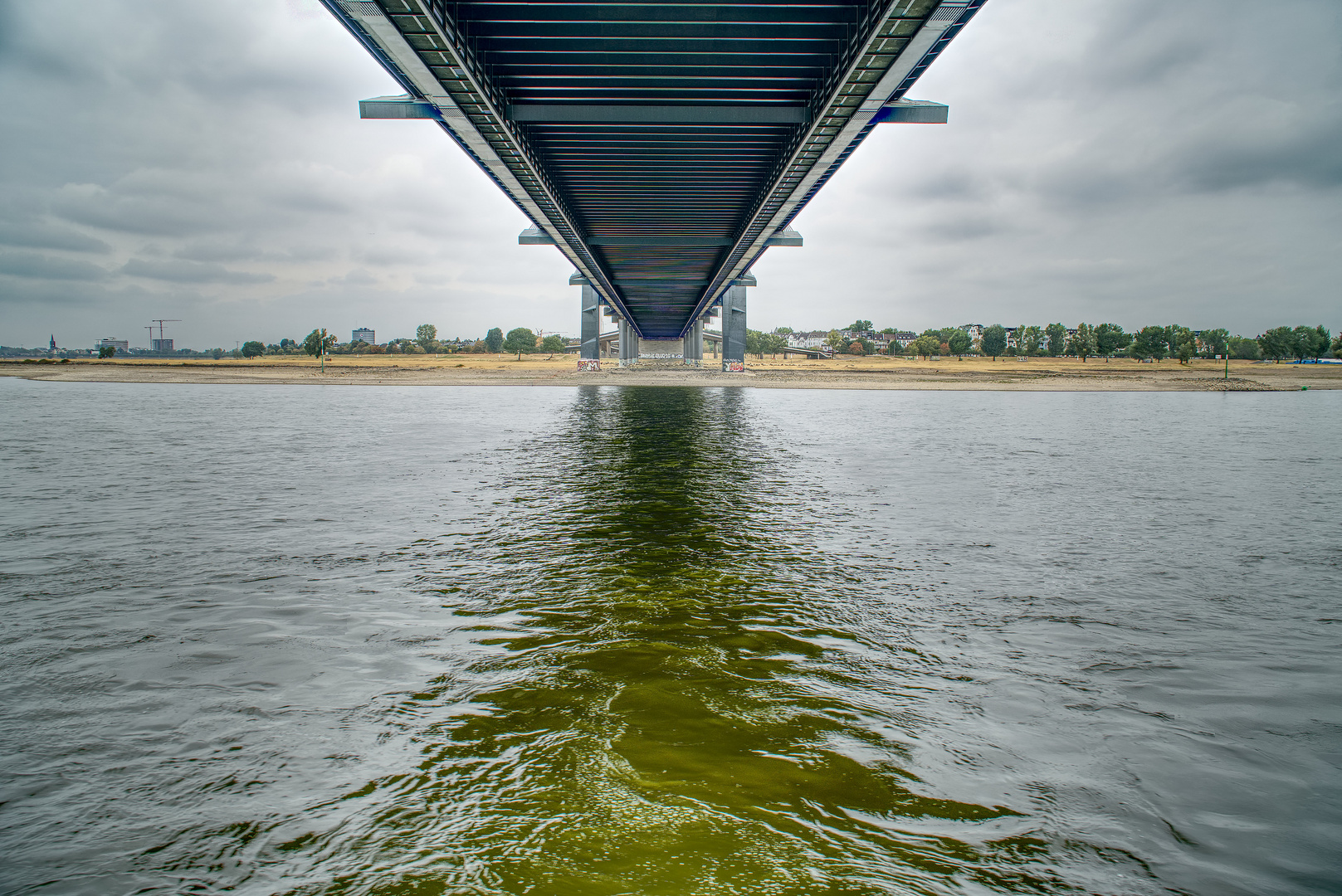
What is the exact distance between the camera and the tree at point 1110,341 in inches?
5340

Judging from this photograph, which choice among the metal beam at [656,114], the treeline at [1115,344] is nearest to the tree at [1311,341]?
the treeline at [1115,344]

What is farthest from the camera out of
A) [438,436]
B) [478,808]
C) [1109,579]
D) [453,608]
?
[438,436]

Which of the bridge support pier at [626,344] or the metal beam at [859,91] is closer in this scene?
A: the metal beam at [859,91]

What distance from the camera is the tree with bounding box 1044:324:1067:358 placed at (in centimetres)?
16925

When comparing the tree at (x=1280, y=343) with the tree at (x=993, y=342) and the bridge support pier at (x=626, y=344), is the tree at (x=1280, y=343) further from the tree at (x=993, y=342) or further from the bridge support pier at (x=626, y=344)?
the bridge support pier at (x=626, y=344)

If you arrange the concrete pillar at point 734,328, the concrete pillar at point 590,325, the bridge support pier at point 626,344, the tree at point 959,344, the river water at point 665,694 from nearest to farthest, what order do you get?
the river water at point 665,694, the concrete pillar at point 734,328, the concrete pillar at point 590,325, the bridge support pier at point 626,344, the tree at point 959,344

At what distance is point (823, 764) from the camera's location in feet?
12.7

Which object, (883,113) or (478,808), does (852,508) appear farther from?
(883,113)

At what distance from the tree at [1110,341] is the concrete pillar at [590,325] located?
107 metres

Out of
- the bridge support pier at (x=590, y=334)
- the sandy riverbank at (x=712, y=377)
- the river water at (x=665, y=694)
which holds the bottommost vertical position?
the river water at (x=665, y=694)

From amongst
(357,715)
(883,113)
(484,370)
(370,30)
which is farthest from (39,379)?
(357,715)

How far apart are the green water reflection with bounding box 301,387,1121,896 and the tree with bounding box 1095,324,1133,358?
15360 cm

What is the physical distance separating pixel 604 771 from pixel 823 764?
4.01 feet

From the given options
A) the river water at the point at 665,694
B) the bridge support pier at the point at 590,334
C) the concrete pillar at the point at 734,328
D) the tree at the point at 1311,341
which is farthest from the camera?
the tree at the point at 1311,341
